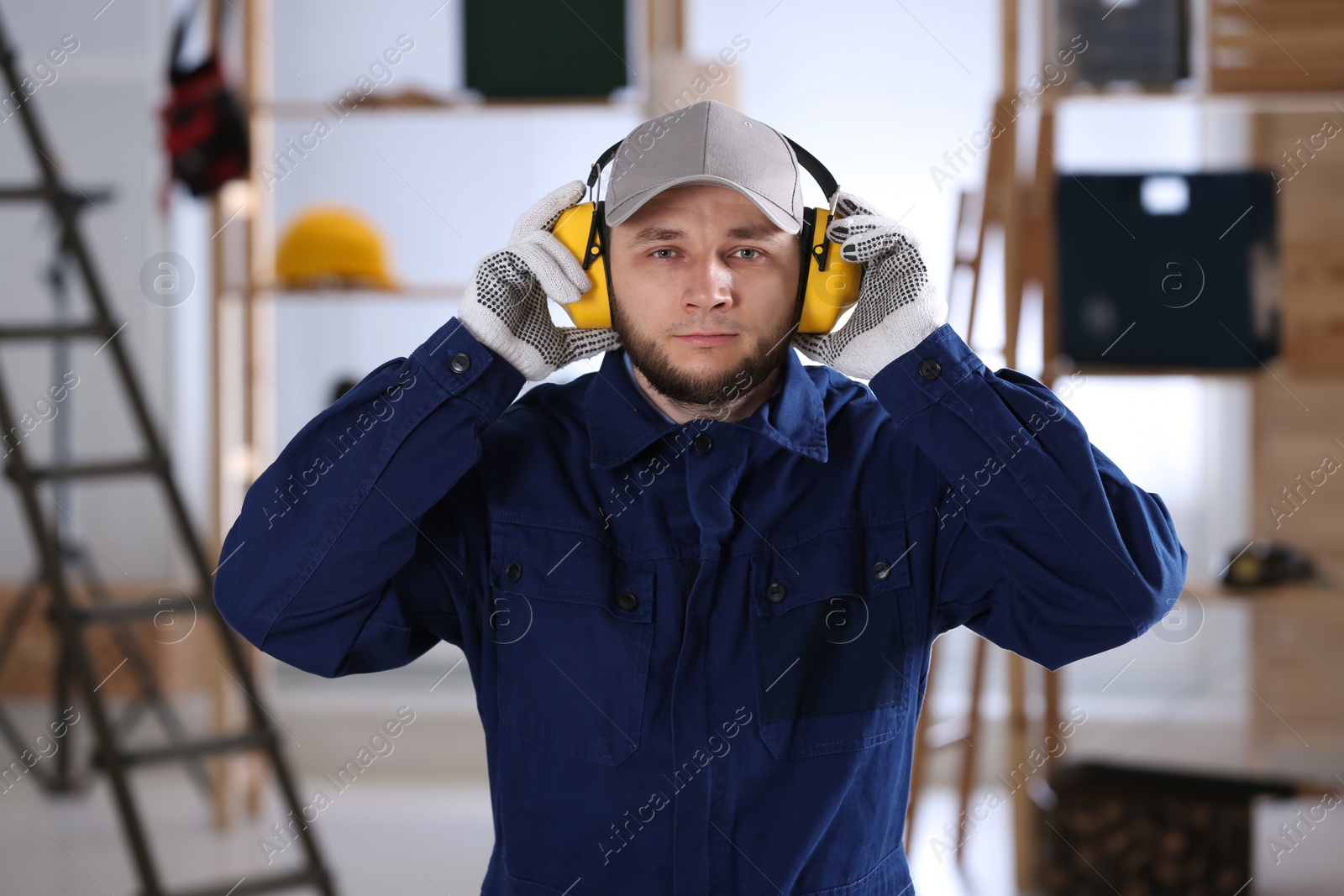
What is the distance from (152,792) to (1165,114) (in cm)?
396

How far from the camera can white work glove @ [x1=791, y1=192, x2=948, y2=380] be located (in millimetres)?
1341

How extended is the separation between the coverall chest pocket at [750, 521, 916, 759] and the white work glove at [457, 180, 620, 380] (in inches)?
14.0

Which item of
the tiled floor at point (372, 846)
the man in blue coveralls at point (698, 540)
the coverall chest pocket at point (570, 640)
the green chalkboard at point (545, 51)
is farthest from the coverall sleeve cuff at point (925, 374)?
the green chalkboard at point (545, 51)

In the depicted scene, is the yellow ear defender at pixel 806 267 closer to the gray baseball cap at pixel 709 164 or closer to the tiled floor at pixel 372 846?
the gray baseball cap at pixel 709 164

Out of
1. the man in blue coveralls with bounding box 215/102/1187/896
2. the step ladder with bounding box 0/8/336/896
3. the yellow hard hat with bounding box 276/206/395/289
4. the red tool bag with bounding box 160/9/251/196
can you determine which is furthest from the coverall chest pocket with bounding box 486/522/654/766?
the red tool bag with bounding box 160/9/251/196

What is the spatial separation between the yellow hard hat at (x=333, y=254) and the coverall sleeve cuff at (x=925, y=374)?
2.52 meters

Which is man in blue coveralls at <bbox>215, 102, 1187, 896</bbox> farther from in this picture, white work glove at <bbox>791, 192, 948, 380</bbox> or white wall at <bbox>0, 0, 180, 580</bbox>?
white wall at <bbox>0, 0, 180, 580</bbox>

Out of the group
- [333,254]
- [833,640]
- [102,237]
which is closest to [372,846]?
[333,254]

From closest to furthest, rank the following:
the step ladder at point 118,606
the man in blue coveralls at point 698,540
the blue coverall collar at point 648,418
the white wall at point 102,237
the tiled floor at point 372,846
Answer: the man in blue coveralls at point 698,540
the blue coverall collar at point 648,418
the step ladder at point 118,606
the tiled floor at point 372,846
the white wall at point 102,237

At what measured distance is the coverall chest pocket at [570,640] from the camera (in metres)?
1.35

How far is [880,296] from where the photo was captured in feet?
4.53

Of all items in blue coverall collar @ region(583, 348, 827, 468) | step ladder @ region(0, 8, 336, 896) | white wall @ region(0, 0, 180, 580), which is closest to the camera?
blue coverall collar @ region(583, 348, 827, 468)

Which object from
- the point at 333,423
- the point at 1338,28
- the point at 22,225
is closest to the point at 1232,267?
the point at 1338,28

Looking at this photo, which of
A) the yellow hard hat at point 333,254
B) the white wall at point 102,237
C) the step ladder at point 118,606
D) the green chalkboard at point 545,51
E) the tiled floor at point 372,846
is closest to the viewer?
the step ladder at point 118,606
